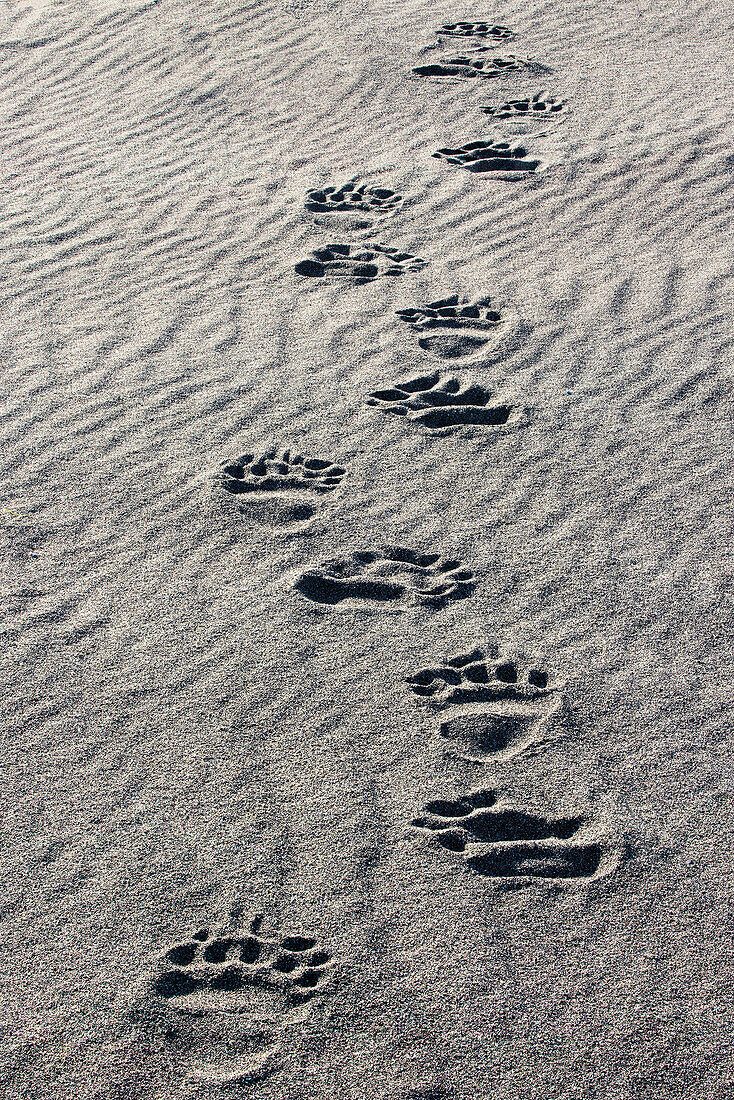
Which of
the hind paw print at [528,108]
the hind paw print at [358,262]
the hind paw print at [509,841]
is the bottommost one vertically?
the hind paw print at [509,841]

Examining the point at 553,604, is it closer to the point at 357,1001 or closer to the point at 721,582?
the point at 721,582

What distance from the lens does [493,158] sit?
6242 millimetres

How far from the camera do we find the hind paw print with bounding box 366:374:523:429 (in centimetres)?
426

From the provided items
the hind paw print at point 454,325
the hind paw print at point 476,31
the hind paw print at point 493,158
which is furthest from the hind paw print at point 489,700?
the hind paw print at point 476,31

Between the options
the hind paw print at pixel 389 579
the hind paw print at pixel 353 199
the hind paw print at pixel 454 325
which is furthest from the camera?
the hind paw print at pixel 353 199

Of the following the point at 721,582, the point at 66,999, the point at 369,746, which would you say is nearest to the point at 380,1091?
the point at 66,999

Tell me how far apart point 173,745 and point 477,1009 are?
41.9 inches

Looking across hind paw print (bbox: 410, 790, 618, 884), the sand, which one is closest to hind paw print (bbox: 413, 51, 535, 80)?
the sand

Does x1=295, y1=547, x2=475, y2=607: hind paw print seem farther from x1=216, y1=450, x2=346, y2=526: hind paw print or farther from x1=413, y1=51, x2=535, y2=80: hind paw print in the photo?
x1=413, y1=51, x2=535, y2=80: hind paw print

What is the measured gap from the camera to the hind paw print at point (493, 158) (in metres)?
6.13

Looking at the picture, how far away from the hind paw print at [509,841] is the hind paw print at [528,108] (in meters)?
5.04

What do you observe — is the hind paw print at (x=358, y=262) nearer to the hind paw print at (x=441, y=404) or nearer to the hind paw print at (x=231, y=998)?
the hind paw print at (x=441, y=404)

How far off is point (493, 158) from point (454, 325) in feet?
6.27

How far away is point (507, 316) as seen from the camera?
15.9ft
